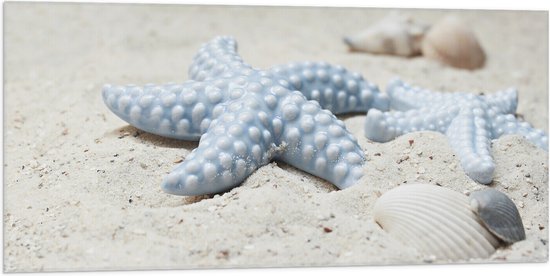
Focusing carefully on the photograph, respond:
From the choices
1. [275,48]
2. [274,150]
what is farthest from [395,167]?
[275,48]

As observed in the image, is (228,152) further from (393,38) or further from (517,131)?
(393,38)

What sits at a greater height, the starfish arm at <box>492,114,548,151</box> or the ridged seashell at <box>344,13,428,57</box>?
the ridged seashell at <box>344,13,428,57</box>

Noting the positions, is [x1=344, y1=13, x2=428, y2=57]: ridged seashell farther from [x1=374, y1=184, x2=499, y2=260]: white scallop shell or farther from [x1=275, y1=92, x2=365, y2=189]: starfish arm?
[x1=374, y1=184, x2=499, y2=260]: white scallop shell

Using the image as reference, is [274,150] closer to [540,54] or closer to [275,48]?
[275,48]

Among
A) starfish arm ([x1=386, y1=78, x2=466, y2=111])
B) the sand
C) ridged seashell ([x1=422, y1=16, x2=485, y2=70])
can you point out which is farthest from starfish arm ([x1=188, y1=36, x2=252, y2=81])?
ridged seashell ([x1=422, y1=16, x2=485, y2=70])

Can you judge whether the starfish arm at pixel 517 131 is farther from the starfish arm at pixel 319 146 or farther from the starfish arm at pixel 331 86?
the starfish arm at pixel 319 146

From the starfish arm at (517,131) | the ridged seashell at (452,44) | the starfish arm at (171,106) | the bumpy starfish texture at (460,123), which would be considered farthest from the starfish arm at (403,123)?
the ridged seashell at (452,44)
